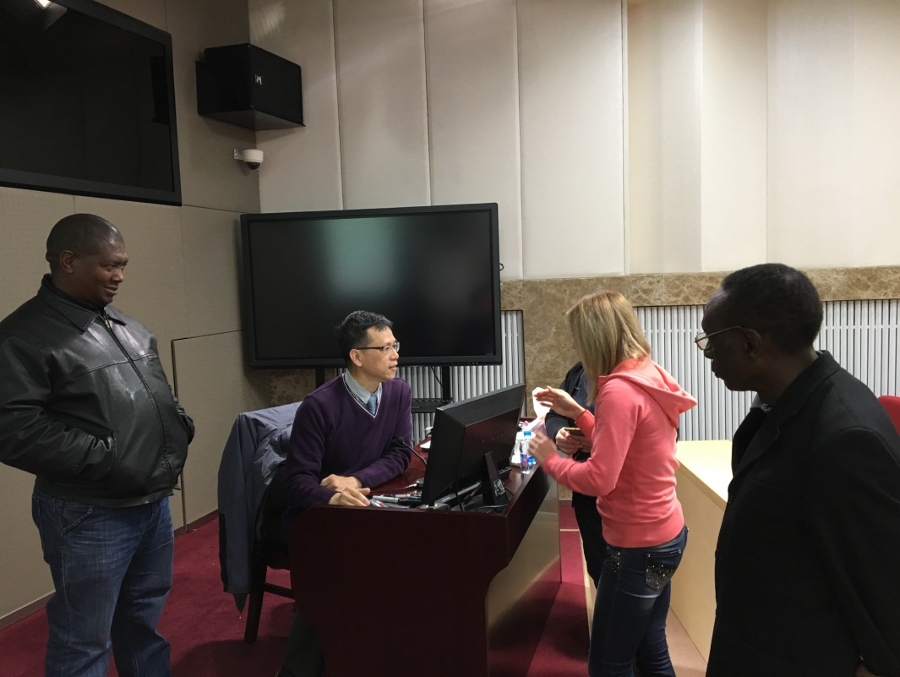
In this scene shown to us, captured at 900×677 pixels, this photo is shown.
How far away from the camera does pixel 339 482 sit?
221cm

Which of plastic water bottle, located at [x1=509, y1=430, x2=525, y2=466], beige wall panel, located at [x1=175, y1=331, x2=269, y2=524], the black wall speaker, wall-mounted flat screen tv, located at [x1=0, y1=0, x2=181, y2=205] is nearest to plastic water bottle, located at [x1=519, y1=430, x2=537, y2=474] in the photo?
plastic water bottle, located at [x1=509, y1=430, x2=525, y2=466]

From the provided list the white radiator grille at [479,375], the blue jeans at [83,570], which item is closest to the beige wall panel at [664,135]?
the white radiator grille at [479,375]

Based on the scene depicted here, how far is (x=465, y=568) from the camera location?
1996 mm

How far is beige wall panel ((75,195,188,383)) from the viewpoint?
3516 mm

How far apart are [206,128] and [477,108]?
5.61ft

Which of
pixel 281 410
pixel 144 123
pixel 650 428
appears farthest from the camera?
pixel 144 123

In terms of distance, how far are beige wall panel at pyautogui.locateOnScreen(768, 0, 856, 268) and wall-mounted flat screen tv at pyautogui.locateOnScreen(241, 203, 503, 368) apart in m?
1.84

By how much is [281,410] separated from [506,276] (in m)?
2.06

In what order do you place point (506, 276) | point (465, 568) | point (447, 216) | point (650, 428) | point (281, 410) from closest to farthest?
1. point (650, 428)
2. point (465, 568)
3. point (281, 410)
4. point (447, 216)
5. point (506, 276)

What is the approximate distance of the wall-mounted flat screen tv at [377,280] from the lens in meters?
4.11

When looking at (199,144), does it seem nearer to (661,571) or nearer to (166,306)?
(166,306)

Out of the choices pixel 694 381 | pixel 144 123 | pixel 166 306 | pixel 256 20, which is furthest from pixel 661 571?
pixel 256 20

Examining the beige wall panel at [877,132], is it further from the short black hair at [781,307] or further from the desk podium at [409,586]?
the short black hair at [781,307]

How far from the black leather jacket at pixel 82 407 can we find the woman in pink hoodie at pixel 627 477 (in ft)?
3.86
